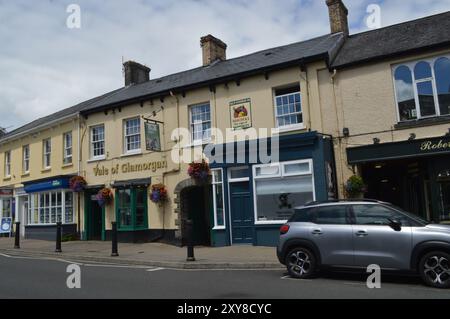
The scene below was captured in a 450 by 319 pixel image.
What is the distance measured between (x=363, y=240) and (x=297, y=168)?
19.9 ft

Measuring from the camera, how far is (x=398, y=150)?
42.6ft

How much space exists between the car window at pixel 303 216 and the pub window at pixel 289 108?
590cm

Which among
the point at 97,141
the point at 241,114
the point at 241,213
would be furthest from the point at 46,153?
the point at 241,213

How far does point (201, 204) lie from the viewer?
60.1 ft

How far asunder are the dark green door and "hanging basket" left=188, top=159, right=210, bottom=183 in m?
1.31

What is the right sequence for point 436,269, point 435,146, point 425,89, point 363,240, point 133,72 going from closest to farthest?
point 436,269
point 363,240
point 435,146
point 425,89
point 133,72

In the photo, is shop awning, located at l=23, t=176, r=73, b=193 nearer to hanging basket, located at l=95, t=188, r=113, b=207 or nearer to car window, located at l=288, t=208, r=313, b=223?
hanging basket, located at l=95, t=188, r=113, b=207

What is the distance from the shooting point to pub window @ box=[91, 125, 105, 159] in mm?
20377

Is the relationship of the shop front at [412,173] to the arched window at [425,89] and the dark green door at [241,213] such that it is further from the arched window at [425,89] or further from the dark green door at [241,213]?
the dark green door at [241,213]

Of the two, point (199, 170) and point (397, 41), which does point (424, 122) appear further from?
point (199, 170)
